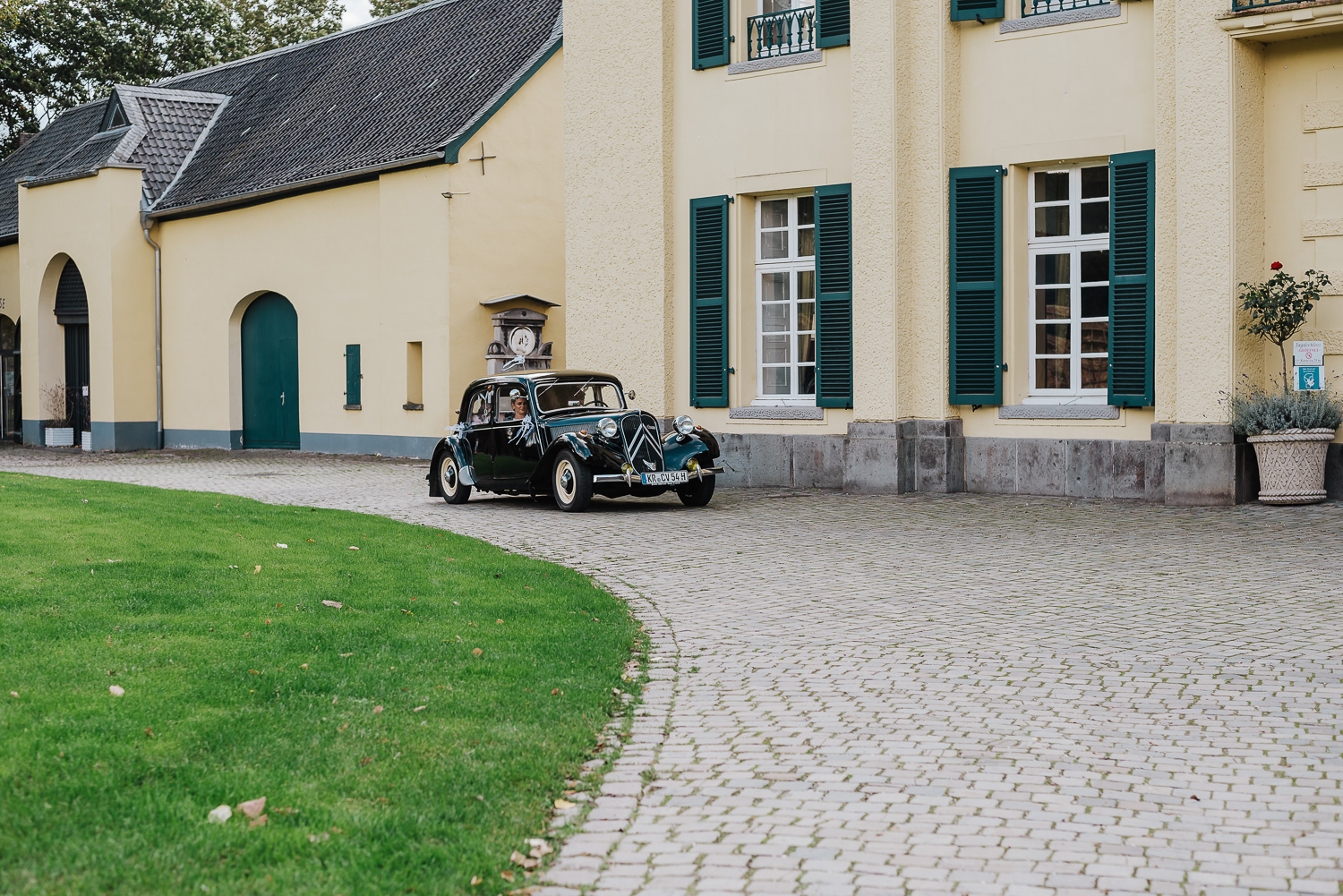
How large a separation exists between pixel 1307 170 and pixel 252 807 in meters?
12.3

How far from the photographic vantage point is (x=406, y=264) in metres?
22.3

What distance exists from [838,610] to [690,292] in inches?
379

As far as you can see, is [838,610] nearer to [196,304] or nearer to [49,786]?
[49,786]

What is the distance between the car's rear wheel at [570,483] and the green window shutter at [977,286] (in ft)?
14.1

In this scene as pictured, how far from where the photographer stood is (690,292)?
17000 millimetres

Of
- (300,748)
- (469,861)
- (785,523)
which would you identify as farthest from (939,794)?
(785,523)

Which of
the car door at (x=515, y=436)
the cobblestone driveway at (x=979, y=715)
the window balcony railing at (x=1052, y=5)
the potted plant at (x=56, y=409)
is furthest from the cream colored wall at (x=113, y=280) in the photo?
the window balcony railing at (x=1052, y=5)

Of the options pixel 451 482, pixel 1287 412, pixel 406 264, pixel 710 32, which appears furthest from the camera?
pixel 406 264

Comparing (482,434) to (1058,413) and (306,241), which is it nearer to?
(1058,413)

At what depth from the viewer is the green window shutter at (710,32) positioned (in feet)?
54.7

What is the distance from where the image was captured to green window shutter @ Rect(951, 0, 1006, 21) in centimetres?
1462

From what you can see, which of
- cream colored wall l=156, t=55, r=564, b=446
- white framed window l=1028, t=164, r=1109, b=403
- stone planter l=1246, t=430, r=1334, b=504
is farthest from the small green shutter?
stone planter l=1246, t=430, r=1334, b=504

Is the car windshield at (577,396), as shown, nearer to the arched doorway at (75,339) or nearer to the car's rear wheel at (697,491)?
the car's rear wheel at (697,491)

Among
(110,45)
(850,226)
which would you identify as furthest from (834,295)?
(110,45)
